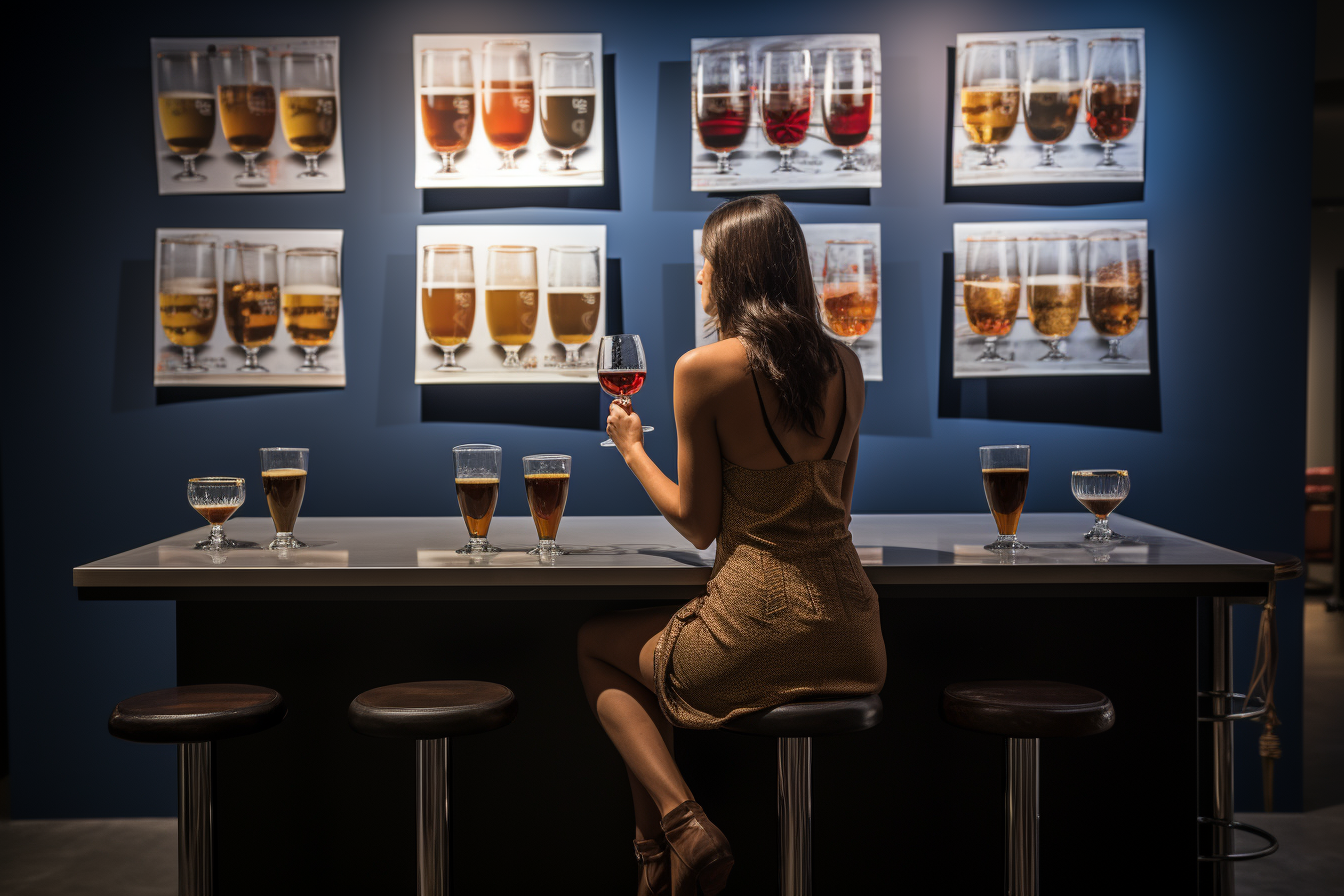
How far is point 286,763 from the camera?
2.51 m

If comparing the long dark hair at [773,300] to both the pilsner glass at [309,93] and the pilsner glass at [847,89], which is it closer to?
the pilsner glass at [847,89]

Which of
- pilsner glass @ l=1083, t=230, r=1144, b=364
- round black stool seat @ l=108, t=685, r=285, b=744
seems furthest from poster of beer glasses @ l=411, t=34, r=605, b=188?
round black stool seat @ l=108, t=685, r=285, b=744

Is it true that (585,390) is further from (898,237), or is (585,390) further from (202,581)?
(202,581)

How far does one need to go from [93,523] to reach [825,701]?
107 inches

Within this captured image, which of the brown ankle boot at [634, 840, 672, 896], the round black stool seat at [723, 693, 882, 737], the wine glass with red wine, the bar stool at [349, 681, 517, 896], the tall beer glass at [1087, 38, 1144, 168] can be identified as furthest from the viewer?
the tall beer glass at [1087, 38, 1144, 168]

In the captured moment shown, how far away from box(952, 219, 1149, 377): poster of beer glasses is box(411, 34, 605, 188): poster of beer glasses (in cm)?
124

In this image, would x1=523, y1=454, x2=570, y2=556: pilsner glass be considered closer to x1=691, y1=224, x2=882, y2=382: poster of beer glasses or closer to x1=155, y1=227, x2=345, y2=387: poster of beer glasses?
x1=691, y1=224, x2=882, y2=382: poster of beer glasses

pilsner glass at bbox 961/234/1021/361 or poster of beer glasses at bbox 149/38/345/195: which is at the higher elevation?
poster of beer glasses at bbox 149/38/345/195

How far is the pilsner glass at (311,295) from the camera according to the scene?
11.5 feet

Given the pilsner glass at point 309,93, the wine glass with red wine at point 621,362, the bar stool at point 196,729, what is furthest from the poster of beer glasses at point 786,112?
the bar stool at point 196,729

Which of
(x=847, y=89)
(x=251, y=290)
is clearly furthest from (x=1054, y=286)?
(x=251, y=290)

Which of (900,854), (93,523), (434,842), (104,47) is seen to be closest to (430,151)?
(104,47)

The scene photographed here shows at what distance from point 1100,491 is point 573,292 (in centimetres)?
174

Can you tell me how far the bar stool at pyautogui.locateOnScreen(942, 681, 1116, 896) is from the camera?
1947mm
